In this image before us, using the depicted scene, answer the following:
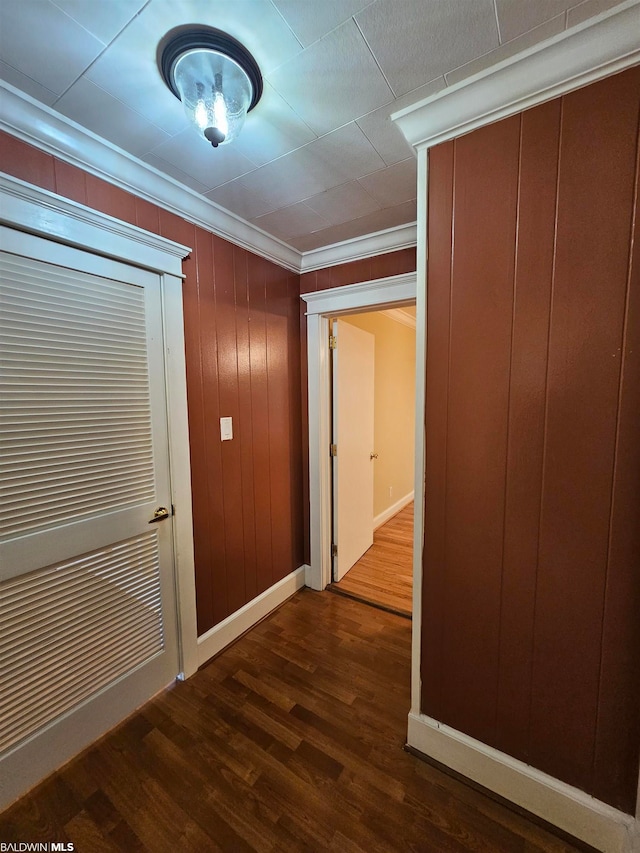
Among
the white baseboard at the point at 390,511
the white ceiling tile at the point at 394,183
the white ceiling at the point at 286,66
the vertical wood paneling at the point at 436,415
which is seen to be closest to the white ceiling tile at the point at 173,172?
the white ceiling at the point at 286,66

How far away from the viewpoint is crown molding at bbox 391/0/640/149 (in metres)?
0.90

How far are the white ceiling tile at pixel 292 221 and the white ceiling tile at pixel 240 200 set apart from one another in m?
0.06

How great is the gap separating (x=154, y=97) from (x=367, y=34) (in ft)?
2.31

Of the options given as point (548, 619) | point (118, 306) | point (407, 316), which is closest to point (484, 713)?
point (548, 619)

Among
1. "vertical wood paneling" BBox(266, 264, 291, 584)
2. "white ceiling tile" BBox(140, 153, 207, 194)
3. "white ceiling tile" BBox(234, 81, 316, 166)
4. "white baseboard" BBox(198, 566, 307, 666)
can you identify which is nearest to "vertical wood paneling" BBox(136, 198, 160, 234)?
"white ceiling tile" BBox(140, 153, 207, 194)

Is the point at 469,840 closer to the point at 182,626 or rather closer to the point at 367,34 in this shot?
the point at 182,626

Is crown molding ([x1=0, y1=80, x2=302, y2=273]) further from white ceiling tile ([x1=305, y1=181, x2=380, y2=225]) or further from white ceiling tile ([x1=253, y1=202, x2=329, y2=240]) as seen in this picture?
white ceiling tile ([x1=305, y1=181, x2=380, y2=225])

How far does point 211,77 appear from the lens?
1.00 metres

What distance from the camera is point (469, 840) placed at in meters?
1.11

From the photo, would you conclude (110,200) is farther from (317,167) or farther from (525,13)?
(525,13)

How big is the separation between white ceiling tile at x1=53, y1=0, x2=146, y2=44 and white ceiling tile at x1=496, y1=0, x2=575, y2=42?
0.93 m

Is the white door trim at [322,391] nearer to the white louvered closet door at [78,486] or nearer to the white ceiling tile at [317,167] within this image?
the white ceiling tile at [317,167]

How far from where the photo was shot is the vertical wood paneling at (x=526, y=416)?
3.46 feet

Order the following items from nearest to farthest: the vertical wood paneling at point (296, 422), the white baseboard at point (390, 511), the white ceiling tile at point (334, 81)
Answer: the white ceiling tile at point (334, 81) < the vertical wood paneling at point (296, 422) < the white baseboard at point (390, 511)
